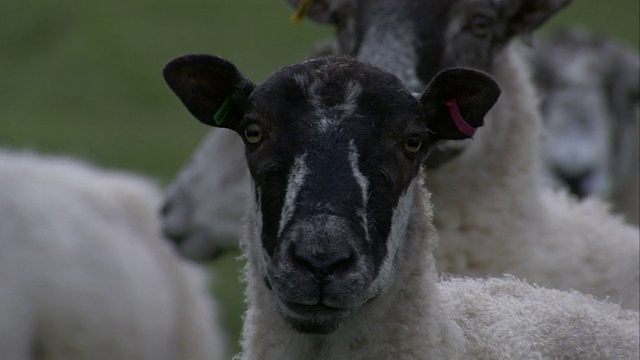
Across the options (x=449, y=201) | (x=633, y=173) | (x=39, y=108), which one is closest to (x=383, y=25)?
(x=449, y=201)

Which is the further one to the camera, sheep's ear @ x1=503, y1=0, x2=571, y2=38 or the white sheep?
sheep's ear @ x1=503, y1=0, x2=571, y2=38

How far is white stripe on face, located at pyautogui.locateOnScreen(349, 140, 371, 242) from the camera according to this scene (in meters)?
4.34

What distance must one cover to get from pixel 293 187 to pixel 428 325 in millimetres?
641

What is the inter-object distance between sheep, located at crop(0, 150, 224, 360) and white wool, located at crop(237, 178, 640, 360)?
3.98 metres

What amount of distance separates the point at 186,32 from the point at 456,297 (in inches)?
963

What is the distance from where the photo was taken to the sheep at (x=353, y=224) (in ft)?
14.0

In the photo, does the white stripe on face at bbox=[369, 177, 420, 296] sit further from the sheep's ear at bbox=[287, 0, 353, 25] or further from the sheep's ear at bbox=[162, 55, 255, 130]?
the sheep's ear at bbox=[287, 0, 353, 25]

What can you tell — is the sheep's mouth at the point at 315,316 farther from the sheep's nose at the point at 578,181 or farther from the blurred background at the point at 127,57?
the blurred background at the point at 127,57

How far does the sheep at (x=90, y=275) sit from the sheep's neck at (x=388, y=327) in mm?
4077

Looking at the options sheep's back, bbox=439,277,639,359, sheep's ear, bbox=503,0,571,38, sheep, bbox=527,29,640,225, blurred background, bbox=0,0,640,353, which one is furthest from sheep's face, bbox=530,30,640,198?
blurred background, bbox=0,0,640,353

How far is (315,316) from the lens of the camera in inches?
169

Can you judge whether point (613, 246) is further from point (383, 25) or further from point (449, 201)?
point (383, 25)

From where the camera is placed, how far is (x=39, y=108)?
2508 centimetres

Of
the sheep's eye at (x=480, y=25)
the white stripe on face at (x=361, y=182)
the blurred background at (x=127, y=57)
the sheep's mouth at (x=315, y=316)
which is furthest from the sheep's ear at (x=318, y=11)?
the blurred background at (x=127, y=57)
